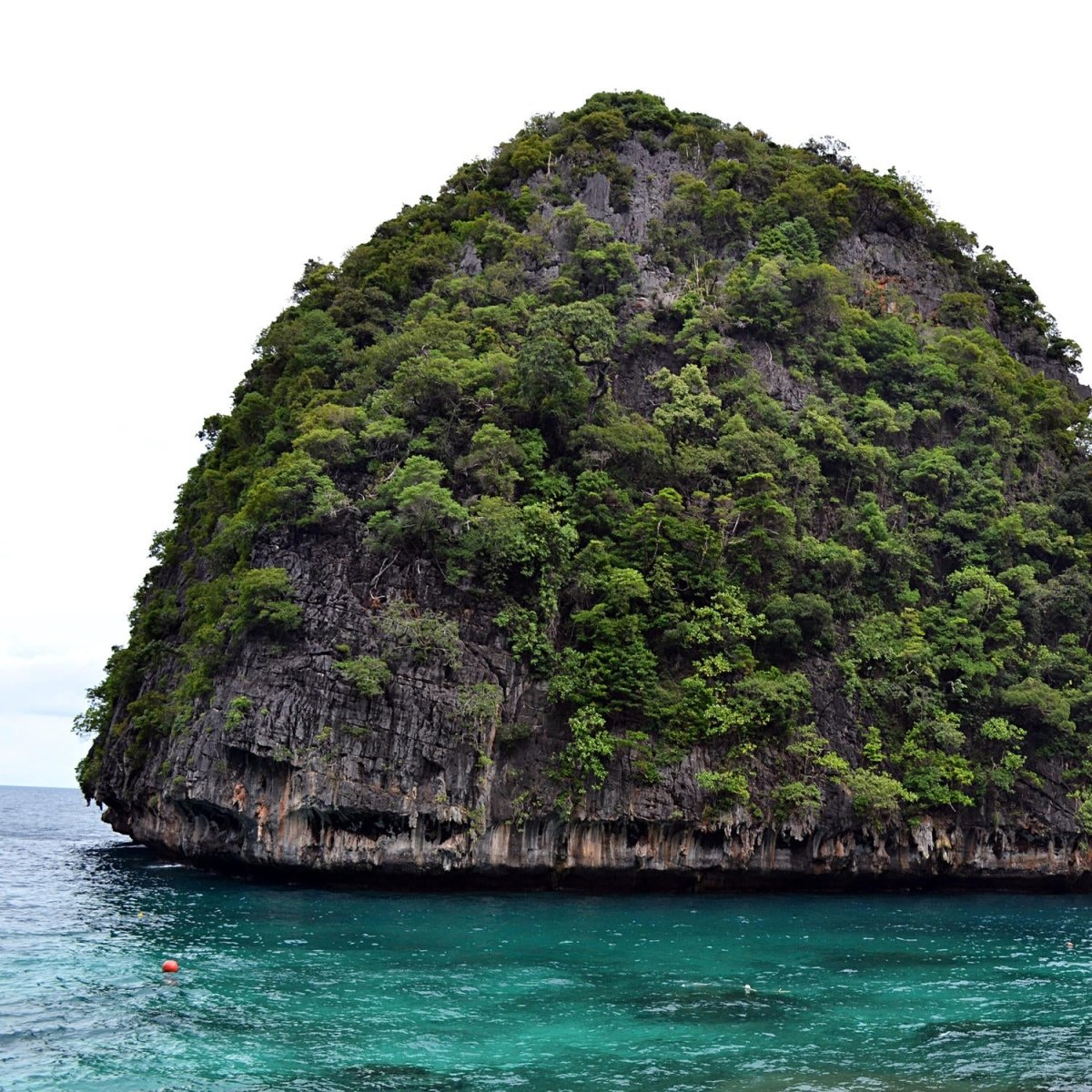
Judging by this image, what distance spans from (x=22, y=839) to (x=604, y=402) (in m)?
40.2

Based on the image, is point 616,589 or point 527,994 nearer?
point 527,994

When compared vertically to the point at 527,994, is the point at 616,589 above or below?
above

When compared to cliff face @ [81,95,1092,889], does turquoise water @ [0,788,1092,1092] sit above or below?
below

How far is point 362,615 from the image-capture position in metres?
33.0

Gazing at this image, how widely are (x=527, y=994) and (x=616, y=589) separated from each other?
16.0m

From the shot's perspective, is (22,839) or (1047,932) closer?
(1047,932)

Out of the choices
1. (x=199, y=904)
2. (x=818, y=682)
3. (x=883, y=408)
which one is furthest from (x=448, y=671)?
(x=883, y=408)

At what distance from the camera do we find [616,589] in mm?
34125

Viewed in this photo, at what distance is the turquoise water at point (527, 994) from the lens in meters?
16.0

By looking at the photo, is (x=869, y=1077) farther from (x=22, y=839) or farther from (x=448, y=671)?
(x=22, y=839)

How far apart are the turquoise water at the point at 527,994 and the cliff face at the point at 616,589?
2.79 m

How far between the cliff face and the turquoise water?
2790mm

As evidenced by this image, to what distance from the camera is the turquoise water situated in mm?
15969

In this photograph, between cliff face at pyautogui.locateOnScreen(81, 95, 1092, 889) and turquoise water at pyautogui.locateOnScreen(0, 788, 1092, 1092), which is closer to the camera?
turquoise water at pyautogui.locateOnScreen(0, 788, 1092, 1092)
